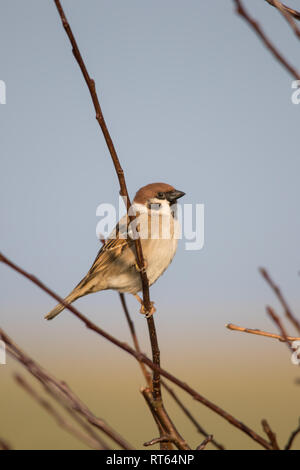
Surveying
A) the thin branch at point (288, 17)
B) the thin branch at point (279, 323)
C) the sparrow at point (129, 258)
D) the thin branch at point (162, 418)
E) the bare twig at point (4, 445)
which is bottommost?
the bare twig at point (4, 445)

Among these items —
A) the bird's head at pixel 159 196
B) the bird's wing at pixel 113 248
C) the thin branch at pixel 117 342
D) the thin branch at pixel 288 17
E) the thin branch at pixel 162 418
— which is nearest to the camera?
the thin branch at pixel 288 17

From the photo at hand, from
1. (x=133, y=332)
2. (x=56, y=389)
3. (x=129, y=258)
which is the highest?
(x=129, y=258)

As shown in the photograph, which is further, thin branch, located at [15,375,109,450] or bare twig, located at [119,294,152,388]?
bare twig, located at [119,294,152,388]

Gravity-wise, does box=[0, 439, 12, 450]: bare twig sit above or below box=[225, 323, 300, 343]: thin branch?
below

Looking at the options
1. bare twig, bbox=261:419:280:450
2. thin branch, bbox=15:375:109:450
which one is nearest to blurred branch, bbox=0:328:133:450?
thin branch, bbox=15:375:109:450

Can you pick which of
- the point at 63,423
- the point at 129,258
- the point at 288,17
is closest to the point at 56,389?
the point at 63,423

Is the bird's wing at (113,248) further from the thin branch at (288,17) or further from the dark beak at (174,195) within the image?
the thin branch at (288,17)

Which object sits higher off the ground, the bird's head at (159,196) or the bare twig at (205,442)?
the bird's head at (159,196)

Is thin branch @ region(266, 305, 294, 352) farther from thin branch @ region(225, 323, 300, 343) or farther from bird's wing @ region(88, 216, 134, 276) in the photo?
bird's wing @ region(88, 216, 134, 276)

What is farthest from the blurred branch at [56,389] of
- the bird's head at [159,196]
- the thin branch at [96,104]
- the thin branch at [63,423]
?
the bird's head at [159,196]

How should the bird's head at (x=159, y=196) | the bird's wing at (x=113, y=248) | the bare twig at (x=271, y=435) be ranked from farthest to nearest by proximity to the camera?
the bird's head at (x=159, y=196) → the bird's wing at (x=113, y=248) → the bare twig at (x=271, y=435)

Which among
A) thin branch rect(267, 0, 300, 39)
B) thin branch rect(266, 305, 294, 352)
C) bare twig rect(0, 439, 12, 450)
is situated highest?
thin branch rect(267, 0, 300, 39)

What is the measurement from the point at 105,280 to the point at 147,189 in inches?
30.5

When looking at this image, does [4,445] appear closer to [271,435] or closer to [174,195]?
[271,435]
